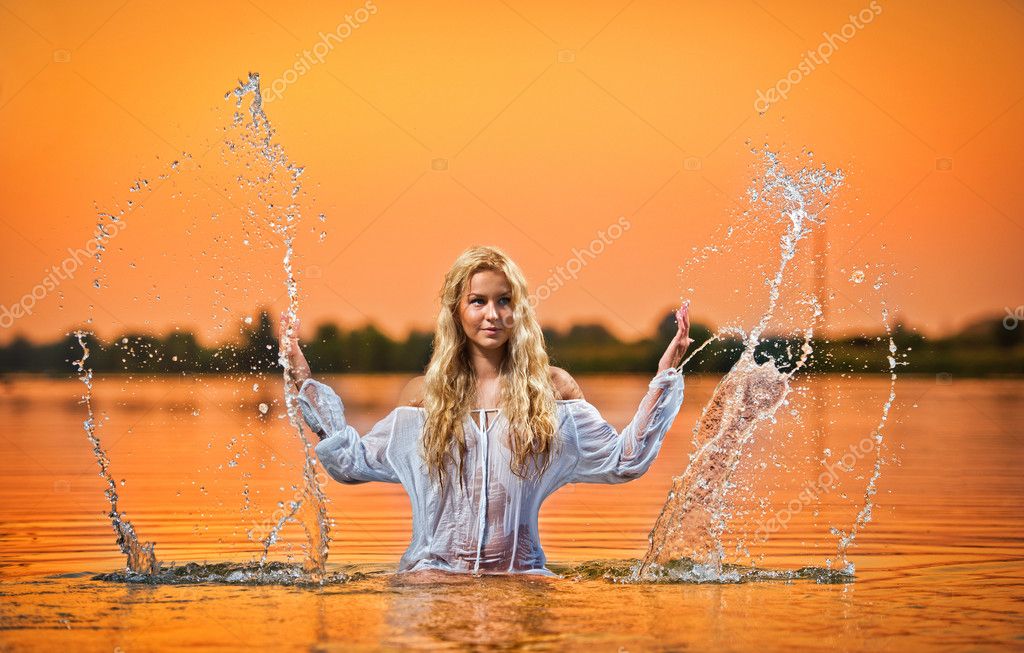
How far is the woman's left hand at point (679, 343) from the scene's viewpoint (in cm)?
621

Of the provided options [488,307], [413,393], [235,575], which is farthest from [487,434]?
[235,575]

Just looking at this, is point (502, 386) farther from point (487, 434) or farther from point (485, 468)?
point (485, 468)

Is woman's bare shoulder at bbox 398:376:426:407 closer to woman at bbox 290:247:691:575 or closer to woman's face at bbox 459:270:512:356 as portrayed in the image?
woman at bbox 290:247:691:575

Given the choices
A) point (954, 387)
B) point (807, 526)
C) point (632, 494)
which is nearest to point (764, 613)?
point (807, 526)

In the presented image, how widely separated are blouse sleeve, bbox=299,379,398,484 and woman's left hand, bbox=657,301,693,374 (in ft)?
4.13

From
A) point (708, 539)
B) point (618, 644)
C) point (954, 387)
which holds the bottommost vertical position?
point (618, 644)

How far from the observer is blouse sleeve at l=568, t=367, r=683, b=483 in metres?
6.41

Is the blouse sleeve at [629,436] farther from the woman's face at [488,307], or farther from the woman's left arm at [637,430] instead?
the woman's face at [488,307]

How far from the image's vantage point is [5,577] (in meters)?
6.77

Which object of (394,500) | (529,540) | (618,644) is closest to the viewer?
(618,644)

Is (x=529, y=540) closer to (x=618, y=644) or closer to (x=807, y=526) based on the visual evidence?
(x=618, y=644)

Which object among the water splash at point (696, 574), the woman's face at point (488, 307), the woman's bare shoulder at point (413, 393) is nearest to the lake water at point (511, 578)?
the water splash at point (696, 574)

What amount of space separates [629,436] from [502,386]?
1.95 feet

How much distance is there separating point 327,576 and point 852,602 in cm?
235
